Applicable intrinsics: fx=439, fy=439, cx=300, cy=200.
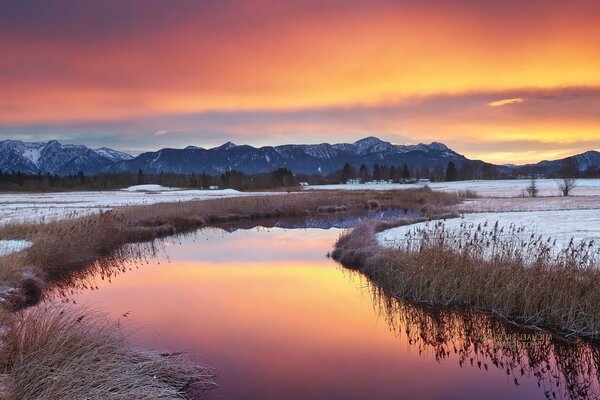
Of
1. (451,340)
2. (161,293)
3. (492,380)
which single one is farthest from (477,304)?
(161,293)

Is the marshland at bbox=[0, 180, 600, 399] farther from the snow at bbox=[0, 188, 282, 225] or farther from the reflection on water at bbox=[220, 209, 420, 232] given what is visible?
the reflection on water at bbox=[220, 209, 420, 232]

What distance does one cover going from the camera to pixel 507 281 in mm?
12344

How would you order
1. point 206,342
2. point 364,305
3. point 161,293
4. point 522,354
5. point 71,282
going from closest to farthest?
point 522,354
point 206,342
point 364,305
point 161,293
point 71,282

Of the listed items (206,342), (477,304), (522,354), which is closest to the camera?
(522,354)

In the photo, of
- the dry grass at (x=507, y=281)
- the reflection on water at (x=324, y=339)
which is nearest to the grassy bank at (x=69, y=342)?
the reflection on water at (x=324, y=339)

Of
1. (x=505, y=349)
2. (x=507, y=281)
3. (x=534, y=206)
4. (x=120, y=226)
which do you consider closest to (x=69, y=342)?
(x=505, y=349)

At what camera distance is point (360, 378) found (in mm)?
8914

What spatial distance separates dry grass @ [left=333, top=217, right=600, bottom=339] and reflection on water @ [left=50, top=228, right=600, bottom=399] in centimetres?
69

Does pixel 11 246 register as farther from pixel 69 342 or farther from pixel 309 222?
pixel 309 222

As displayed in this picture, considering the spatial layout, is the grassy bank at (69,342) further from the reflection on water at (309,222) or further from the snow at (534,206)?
the snow at (534,206)

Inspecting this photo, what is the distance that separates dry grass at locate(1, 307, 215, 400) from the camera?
6.39 meters

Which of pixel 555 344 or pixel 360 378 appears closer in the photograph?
pixel 360 378

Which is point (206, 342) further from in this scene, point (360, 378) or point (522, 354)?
point (522, 354)

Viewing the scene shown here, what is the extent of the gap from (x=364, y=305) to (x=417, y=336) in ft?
9.20
